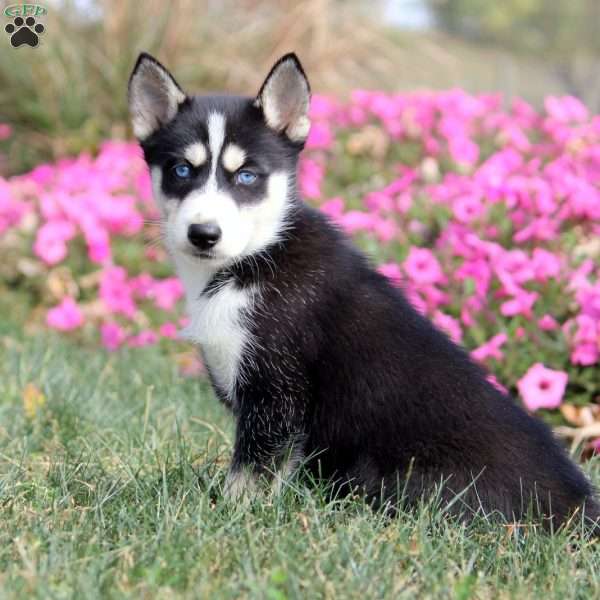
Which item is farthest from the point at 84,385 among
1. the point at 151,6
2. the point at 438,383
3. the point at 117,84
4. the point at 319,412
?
the point at 151,6

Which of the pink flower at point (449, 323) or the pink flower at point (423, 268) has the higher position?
the pink flower at point (423, 268)

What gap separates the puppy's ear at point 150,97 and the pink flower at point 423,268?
6.62ft

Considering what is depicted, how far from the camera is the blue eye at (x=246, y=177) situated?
3.40m

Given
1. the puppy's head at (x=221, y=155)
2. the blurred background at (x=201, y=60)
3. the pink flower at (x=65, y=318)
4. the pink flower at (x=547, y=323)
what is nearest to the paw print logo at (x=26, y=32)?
the blurred background at (x=201, y=60)

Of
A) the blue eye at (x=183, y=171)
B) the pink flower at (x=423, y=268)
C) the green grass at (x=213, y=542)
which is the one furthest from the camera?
the pink flower at (x=423, y=268)

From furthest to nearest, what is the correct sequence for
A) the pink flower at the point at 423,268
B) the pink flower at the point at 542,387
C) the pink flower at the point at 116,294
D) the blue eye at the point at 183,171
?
the pink flower at the point at 116,294, the pink flower at the point at 423,268, the pink flower at the point at 542,387, the blue eye at the point at 183,171

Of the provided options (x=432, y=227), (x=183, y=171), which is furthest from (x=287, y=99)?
(x=432, y=227)

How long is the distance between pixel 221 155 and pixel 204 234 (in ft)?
1.12

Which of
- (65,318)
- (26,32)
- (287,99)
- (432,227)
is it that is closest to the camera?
(287,99)

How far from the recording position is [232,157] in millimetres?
3365

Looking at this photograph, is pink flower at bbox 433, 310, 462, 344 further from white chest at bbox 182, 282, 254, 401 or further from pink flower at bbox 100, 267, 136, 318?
pink flower at bbox 100, 267, 136, 318

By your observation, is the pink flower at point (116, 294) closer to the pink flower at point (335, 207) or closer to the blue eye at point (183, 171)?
the pink flower at point (335, 207)

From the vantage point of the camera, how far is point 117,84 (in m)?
9.42

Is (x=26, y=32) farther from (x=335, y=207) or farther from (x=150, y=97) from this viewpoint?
(x=150, y=97)
